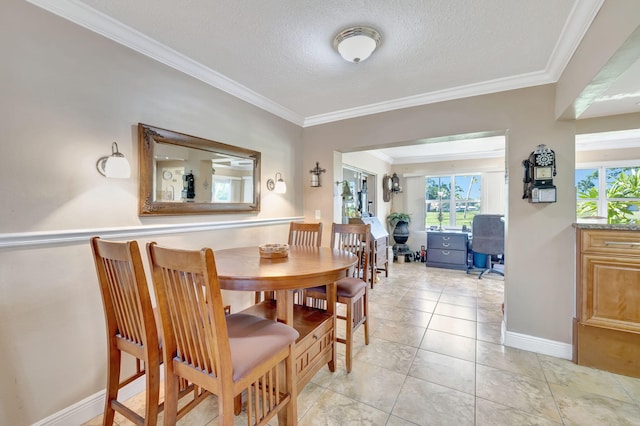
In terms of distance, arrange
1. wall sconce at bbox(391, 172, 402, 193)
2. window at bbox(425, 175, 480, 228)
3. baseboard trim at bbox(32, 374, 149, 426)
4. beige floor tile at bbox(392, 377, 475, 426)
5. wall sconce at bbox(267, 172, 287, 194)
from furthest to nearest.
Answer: wall sconce at bbox(391, 172, 402, 193), window at bbox(425, 175, 480, 228), wall sconce at bbox(267, 172, 287, 194), beige floor tile at bbox(392, 377, 475, 426), baseboard trim at bbox(32, 374, 149, 426)

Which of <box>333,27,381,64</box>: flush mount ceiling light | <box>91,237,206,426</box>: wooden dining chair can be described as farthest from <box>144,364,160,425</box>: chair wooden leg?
<box>333,27,381,64</box>: flush mount ceiling light

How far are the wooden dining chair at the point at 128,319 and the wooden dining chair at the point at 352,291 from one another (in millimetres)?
1038

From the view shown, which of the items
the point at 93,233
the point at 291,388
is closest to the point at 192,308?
the point at 291,388

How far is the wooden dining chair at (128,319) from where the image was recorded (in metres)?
1.19

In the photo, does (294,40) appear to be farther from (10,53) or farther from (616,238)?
(616,238)

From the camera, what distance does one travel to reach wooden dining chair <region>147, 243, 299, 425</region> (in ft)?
3.31

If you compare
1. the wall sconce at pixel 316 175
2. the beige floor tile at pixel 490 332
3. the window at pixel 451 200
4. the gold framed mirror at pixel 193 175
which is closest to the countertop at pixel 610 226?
the beige floor tile at pixel 490 332

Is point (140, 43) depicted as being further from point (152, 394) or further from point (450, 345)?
point (450, 345)

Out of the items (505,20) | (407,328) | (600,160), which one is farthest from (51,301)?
(600,160)

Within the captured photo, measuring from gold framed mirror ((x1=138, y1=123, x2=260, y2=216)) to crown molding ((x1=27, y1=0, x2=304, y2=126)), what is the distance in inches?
20.9

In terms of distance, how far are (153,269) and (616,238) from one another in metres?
3.09

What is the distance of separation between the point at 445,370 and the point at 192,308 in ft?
6.44

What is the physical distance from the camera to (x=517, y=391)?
178 centimetres

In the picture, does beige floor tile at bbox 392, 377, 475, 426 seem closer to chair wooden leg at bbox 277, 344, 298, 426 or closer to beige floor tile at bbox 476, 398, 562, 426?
beige floor tile at bbox 476, 398, 562, 426
